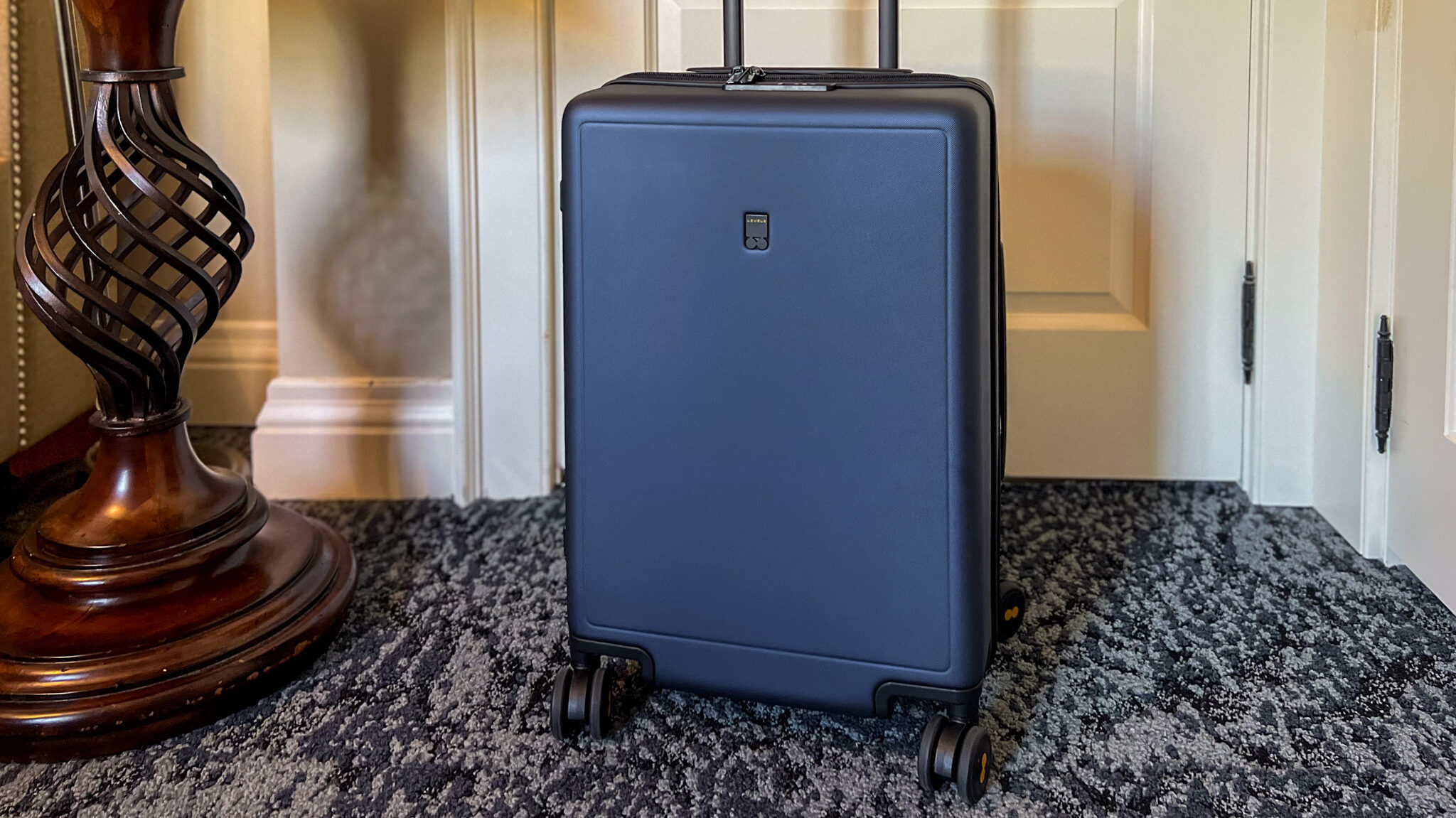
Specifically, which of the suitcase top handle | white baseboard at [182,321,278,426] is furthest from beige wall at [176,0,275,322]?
the suitcase top handle

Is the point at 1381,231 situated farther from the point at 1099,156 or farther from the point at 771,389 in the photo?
the point at 771,389

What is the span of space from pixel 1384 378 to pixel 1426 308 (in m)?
0.10

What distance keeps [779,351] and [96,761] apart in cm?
59

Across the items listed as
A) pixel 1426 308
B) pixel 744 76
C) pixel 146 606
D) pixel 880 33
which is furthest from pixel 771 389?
pixel 1426 308

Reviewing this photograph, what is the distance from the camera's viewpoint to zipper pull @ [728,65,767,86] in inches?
34.3

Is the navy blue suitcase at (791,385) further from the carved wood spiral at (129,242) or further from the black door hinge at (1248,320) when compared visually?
the black door hinge at (1248,320)

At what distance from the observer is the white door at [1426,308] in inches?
42.8

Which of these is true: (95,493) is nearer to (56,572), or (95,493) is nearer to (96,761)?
(56,572)

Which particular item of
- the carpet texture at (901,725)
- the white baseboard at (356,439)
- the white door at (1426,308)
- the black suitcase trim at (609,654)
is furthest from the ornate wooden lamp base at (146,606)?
the white door at (1426,308)

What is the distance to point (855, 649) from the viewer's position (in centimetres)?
88

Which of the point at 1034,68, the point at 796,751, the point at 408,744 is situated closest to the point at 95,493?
the point at 408,744

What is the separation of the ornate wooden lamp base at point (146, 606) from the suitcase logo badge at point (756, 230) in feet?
1.67

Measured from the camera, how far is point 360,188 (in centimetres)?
142

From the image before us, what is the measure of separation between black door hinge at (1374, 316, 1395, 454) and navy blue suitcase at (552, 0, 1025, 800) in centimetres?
52
